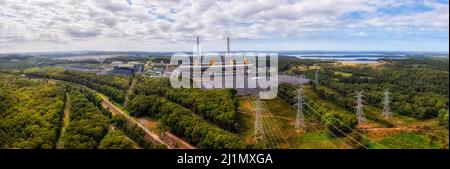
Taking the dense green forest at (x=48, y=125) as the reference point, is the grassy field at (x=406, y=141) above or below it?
below

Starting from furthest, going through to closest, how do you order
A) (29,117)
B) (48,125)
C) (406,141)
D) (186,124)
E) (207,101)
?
(207,101), (29,117), (186,124), (406,141), (48,125)

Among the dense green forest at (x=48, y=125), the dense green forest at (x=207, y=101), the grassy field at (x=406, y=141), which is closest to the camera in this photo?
the dense green forest at (x=48, y=125)

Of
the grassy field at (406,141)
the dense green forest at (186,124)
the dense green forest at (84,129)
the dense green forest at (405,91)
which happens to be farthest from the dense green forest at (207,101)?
the dense green forest at (405,91)

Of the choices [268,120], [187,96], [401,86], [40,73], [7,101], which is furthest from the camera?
[40,73]

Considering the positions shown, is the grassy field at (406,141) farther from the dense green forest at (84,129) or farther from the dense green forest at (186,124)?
the dense green forest at (84,129)

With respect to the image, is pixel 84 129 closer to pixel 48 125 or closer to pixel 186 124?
pixel 48 125

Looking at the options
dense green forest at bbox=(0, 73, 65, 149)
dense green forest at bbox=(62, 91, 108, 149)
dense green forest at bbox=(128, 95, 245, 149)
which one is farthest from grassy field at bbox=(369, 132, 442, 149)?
dense green forest at bbox=(0, 73, 65, 149)

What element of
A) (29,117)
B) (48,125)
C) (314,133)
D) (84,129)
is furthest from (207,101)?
(29,117)

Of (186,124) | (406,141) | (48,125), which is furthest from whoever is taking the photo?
(186,124)
